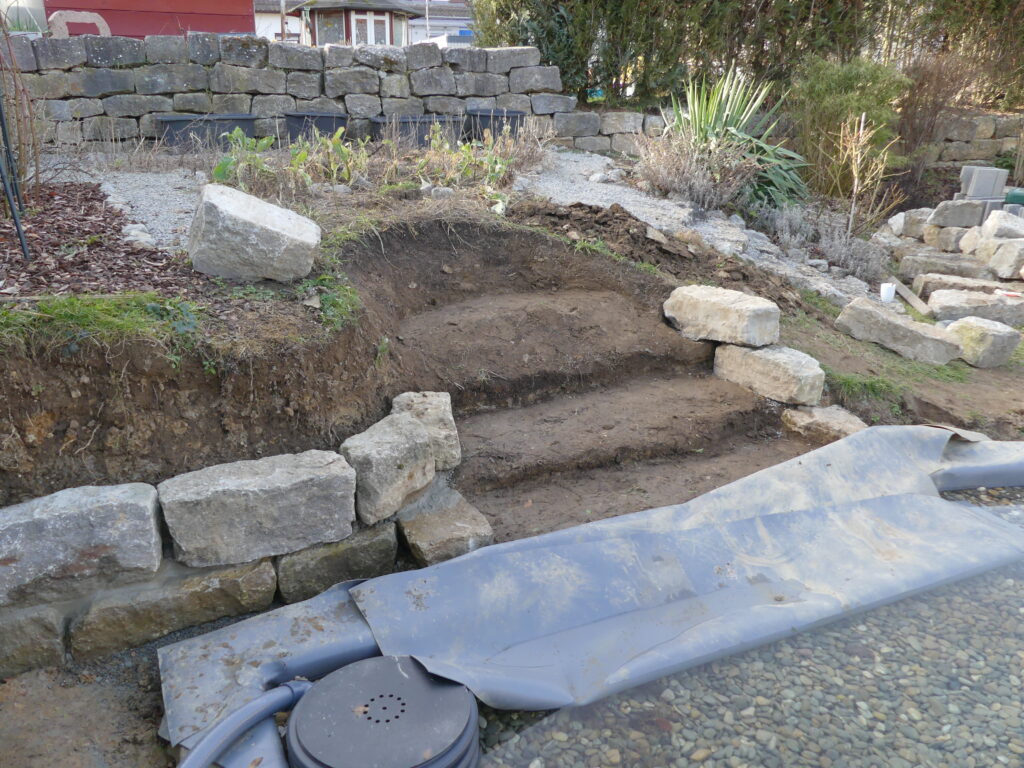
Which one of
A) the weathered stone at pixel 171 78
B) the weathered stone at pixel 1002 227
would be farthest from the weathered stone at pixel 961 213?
the weathered stone at pixel 171 78

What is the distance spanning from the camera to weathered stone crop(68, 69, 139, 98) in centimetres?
752

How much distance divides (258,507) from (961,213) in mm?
8395

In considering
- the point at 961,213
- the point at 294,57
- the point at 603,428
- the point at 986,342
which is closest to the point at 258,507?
the point at 603,428

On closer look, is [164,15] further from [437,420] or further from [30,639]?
[30,639]

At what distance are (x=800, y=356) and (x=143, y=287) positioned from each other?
304cm

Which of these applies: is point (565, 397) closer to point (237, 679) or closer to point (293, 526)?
point (293, 526)

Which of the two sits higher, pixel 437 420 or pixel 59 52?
pixel 59 52

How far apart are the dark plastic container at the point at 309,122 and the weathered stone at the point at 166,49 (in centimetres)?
117

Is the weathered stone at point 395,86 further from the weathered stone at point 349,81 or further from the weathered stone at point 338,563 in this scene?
the weathered stone at point 338,563

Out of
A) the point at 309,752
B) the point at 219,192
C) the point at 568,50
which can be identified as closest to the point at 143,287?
the point at 219,192

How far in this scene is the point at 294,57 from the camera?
815 centimetres

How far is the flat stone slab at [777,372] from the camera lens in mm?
3672

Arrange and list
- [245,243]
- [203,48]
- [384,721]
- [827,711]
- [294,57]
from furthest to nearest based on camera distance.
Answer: [294,57], [203,48], [245,243], [827,711], [384,721]

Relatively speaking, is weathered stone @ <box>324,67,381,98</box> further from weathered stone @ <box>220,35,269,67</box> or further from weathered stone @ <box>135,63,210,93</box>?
weathered stone @ <box>135,63,210,93</box>
